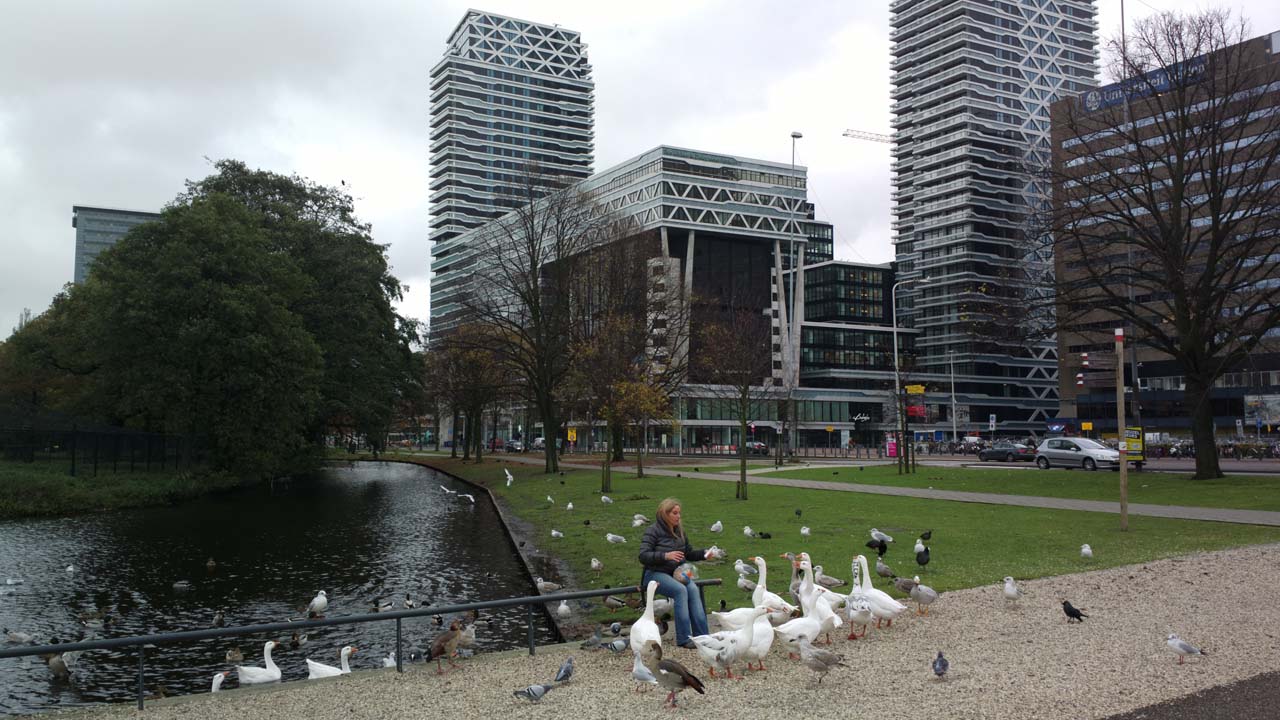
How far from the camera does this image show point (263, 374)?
39.4m

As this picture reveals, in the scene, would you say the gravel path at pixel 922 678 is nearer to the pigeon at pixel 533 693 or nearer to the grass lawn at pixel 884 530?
the pigeon at pixel 533 693

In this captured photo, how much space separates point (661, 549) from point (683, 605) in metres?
0.73

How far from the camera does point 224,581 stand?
1931cm

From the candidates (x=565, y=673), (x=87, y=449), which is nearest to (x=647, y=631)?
(x=565, y=673)

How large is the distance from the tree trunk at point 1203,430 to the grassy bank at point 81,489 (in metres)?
44.4

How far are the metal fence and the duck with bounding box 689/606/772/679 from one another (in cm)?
4059

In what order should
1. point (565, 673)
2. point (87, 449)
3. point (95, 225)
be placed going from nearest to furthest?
point (565, 673), point (87, 449), point (95, 225)

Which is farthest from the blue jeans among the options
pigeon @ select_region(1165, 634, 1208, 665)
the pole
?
the pole

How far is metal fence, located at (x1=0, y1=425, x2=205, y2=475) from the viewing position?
131 feet

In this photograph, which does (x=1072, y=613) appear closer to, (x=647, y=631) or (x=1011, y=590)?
(x=1011, y=590)

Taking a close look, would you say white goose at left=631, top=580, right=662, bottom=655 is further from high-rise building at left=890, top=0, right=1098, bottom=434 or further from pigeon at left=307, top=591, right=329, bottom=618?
high-rise building at left=890, top=0, right=1098, bottom=434

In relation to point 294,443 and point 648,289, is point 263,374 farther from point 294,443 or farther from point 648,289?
point 648,289

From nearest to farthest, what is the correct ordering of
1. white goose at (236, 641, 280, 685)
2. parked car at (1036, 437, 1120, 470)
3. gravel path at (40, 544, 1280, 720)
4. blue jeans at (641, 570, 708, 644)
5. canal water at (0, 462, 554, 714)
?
gravel path at (40, 544, 1280, 720)
blue jeans at (641, 570, 708, 644)
white goose at (236, 641, 280, 685)
canal water at (0, 462, 554, 714)
parked car at (1036, 437, 1120, 470)

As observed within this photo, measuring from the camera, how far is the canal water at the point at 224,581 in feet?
41.7
